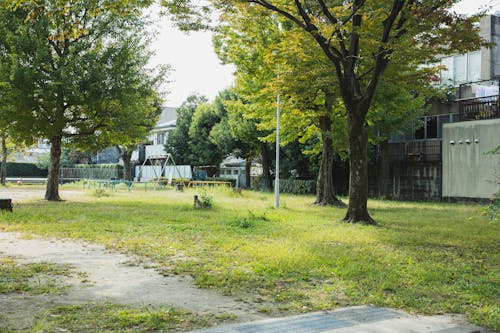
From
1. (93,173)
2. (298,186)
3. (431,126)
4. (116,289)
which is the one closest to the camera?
(116,289)

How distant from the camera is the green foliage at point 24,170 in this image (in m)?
52.9

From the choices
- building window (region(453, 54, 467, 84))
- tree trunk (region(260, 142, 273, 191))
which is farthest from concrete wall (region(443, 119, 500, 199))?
tree trunk (region(260, 142, 273, 191))

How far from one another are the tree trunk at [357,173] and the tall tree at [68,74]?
9.59m

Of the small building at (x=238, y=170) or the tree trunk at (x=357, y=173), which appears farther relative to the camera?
the small building at (x=238, y=170)

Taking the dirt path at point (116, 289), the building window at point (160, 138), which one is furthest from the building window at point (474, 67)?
the building window at point (160, 138)

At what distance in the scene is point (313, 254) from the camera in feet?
29.5

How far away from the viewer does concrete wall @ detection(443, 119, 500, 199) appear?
2361 centimetres

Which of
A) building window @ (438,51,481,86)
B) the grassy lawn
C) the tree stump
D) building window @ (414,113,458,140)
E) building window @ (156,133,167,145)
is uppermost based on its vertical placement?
building window @ (438,51,481,86)

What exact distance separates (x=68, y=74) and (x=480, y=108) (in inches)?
768

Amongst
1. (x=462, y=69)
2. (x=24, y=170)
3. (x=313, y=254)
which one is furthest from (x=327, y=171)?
(x=24, y=170)

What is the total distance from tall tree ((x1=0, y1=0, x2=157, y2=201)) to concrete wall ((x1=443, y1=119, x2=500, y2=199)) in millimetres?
16454

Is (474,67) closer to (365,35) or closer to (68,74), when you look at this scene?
(365,35)

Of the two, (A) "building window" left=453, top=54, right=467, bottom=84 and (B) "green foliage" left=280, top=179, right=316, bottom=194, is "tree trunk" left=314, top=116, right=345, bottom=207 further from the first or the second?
(B) "green foliage" left=280, top=179, right=316, bottom=194

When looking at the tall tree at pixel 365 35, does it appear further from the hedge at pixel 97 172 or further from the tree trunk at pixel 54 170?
the hedge at pixel 97 172
